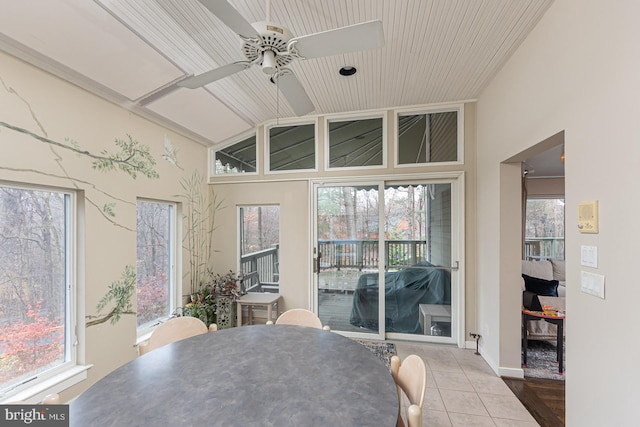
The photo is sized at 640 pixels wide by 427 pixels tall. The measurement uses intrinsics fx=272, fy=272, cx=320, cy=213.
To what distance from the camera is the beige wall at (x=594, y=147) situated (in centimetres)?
130

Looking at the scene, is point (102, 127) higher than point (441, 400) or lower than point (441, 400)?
higher

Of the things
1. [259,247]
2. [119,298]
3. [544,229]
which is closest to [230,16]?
[119,298]

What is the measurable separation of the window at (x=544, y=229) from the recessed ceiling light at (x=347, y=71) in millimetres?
5182

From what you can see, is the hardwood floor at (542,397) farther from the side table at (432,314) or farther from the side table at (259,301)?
the side table at (259,301)

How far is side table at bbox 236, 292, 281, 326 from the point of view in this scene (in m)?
3.56

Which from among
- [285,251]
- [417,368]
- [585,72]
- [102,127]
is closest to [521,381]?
[417,368]

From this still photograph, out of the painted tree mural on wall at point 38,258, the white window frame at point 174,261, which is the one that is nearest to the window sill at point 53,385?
the painted tree mural on wall at point 38,258

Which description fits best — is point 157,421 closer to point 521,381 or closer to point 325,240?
point 325,240

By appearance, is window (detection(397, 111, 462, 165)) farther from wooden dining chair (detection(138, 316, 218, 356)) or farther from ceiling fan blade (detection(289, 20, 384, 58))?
wooden dining chair (detection(138, 316, 218, 356))

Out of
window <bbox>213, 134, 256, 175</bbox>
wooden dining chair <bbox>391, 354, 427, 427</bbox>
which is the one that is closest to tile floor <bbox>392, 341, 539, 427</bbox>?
wooden dining chair <bbox>391, 354, 427, 427</bbox>

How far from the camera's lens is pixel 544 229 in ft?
18.5

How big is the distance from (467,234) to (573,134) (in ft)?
6.08

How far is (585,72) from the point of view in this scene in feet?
5.16

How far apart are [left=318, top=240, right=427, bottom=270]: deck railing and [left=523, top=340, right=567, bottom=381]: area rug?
1522mm
